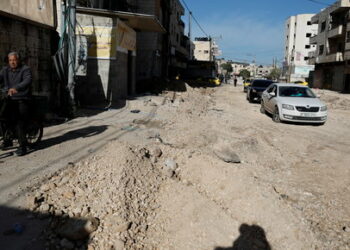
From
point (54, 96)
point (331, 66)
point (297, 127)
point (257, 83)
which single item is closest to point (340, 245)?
point (297, 127)

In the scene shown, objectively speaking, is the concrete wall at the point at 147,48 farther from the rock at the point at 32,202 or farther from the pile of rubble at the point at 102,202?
the rock at the point at 32,202

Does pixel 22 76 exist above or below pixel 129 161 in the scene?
above

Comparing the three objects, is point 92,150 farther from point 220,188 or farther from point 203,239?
point 203,239

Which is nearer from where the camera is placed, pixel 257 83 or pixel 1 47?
pixel 1 47

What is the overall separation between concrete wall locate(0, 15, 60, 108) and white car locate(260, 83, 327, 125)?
8.11 meters

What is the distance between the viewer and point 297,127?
1112cm

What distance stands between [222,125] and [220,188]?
18.3 ft

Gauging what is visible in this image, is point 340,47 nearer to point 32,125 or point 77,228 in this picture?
point 32,125

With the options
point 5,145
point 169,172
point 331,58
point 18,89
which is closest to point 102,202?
point 169,172

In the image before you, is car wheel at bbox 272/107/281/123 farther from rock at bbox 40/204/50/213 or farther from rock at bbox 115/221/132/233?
rock at bbox 40/204/50/213

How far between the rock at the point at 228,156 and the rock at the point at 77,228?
3.43m

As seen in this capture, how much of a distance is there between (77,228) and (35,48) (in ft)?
23.5

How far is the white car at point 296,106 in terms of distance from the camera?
1127 centimetres

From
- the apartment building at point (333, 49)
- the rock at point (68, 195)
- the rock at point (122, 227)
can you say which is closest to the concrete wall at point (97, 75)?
the rock at point (68, 195)
